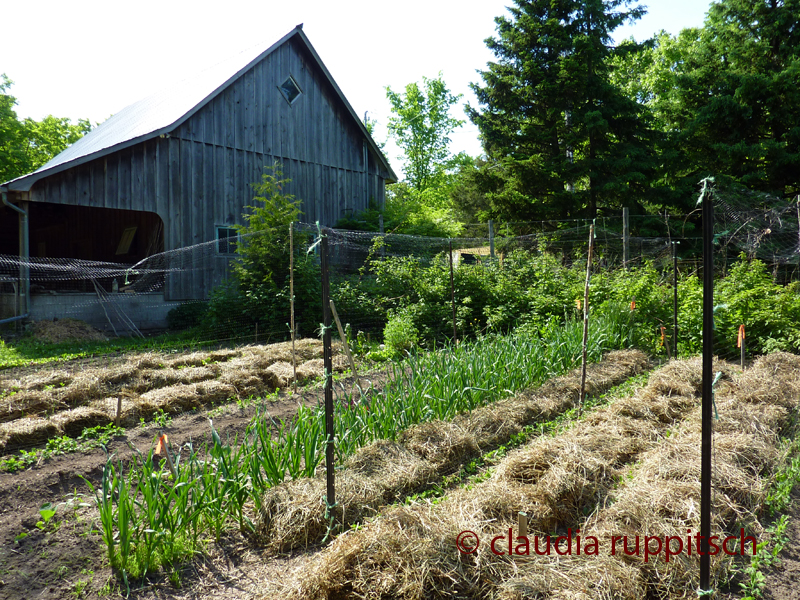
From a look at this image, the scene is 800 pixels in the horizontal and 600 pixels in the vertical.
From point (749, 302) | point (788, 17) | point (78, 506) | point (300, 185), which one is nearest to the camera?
point (78, 506)

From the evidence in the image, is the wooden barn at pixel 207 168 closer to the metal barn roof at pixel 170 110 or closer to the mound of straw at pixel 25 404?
the metal barn roof at pixel 170 110

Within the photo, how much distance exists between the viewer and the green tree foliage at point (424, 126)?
37.3m

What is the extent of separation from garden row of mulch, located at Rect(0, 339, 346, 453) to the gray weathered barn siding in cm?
509

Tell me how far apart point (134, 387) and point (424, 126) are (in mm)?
34208

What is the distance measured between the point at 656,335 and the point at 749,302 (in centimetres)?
131

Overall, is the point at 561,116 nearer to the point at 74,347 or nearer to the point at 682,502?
the point at 74,347

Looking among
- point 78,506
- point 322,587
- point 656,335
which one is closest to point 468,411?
point 322,587

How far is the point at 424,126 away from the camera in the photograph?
37469 mm

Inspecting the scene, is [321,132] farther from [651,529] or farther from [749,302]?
[651,529]

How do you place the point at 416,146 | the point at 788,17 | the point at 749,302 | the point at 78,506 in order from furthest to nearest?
1. the point at 416,146
2. the point at 788,17
3. the point at 749,302
4. the point at 78,506

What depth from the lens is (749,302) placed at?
778 cm

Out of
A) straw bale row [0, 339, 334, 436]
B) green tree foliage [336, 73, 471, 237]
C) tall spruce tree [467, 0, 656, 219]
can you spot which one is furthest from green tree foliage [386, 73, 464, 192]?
straw bale row [0, 339, 334, 436]

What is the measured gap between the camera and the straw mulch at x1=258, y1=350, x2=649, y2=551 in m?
3.01

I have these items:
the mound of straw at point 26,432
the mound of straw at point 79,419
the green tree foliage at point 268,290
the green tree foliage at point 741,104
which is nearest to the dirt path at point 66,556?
the mound of straw at point 26,432
